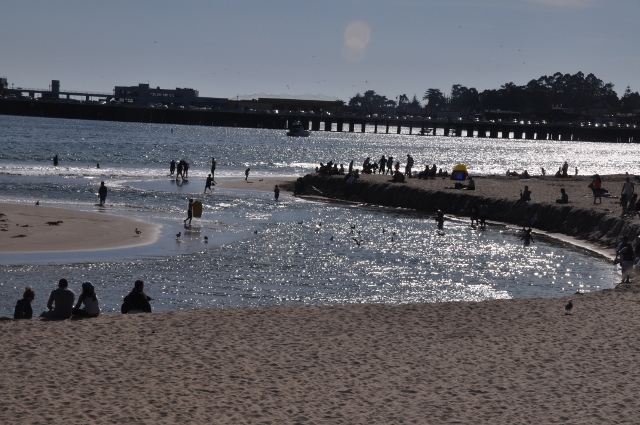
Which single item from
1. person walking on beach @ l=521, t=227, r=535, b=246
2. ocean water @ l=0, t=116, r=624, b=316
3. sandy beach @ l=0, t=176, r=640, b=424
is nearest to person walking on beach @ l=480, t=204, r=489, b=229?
ocean water @ l=0, t=116, r=624, b=316

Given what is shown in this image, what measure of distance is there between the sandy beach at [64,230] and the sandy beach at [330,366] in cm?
1074

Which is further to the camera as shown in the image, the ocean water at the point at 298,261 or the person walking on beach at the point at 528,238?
the person walking on beach at the point at 528,238

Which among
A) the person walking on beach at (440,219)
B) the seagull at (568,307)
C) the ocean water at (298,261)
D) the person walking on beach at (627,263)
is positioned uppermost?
the person walking on beach at (627,263)

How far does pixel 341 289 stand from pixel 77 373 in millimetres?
9610

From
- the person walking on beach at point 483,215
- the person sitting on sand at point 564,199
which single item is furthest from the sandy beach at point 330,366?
the person sitting on sand at point 564,199

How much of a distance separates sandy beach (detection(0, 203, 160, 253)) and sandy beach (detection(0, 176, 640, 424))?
35.2 ft

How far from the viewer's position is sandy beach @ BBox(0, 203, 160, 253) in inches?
944

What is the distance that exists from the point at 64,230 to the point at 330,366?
17628 mm

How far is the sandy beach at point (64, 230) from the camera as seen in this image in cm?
2398

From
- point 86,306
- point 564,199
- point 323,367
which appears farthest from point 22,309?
point 564,199

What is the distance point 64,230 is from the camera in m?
27.0

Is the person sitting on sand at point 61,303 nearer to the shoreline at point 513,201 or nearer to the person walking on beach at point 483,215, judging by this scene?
the shoreline at point 513,201

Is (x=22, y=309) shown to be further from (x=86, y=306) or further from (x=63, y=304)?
(x=86, y=306)

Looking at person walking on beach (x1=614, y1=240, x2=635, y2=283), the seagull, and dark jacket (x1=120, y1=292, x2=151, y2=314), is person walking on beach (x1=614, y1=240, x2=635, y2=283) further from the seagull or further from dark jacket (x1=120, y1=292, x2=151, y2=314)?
dark jacket (x1=120, y1=292, x2=151, y2=314)
